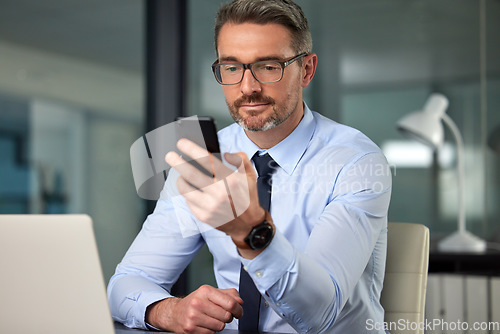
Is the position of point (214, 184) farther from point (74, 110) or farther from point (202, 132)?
point (74, 110)

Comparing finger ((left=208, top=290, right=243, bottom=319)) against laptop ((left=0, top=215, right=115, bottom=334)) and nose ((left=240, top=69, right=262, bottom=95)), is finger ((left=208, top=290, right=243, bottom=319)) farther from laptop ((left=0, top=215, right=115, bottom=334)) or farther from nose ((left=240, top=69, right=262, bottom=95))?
nose ((left=240, top=69, right=262, bottom=95))

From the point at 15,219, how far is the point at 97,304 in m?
0.17

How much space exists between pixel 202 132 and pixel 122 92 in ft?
7.45

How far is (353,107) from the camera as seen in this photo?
11.8ft

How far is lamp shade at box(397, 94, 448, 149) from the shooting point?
2949mm

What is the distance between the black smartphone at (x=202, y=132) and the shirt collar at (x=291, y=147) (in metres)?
0.55

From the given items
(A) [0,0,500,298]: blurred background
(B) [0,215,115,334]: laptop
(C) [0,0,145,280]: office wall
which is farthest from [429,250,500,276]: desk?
(B) [0,215,115,334]: laptop

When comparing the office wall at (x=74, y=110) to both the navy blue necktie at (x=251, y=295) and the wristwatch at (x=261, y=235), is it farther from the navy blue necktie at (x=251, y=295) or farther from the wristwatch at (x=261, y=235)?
the wristwatch at (x=261, y=235)

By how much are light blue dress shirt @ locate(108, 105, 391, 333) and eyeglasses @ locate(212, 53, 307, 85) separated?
0.17 m

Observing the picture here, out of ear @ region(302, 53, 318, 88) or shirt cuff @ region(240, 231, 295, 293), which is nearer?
shirt cuff @ region(240, 231, 295, 293)

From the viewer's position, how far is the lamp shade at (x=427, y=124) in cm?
295

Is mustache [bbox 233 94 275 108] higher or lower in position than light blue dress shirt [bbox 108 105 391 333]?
higher

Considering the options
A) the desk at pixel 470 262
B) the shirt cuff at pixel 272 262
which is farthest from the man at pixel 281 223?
the desk at pixel 470 262

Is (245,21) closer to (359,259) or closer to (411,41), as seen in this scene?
(359,259)
